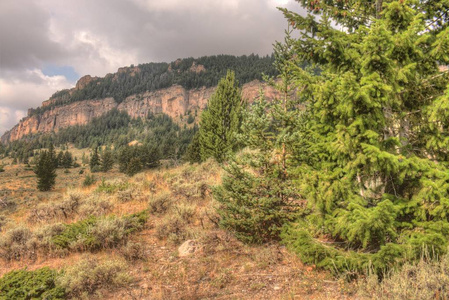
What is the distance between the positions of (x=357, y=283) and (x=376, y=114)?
2534 mm

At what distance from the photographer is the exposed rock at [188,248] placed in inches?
216

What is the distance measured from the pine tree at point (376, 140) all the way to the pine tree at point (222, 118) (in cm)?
1266

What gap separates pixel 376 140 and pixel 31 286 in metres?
6.12

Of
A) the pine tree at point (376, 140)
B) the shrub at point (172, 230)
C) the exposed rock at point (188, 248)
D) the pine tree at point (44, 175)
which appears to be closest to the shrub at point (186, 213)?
the shrub at point (172, 230)

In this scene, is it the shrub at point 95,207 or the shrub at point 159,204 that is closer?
the shrub at point 95,207

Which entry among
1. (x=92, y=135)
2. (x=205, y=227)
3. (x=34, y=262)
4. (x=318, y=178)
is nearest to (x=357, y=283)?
(x=318, y=178)

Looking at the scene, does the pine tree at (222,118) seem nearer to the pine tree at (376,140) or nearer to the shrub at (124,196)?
the shrub at (124,196)

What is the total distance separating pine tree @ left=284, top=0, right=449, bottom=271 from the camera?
10.4 feet

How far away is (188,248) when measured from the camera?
18.3ft

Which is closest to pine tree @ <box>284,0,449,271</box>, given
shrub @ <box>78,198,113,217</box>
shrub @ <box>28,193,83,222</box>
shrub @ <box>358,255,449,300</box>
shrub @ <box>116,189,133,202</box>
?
shrub @ <box>358,255,449,300</box>

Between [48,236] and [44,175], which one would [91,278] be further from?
[44,175]

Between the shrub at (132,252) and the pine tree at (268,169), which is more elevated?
the pine tree at (268,169)

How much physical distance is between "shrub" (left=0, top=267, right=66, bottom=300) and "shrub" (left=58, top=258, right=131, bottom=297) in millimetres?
149

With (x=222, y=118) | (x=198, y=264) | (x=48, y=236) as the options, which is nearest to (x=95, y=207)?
(x=48, y=236)
